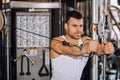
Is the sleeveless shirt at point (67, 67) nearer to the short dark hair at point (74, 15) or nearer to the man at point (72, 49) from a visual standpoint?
the man at point (72, 49)

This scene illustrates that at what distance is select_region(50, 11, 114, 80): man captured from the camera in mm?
1137

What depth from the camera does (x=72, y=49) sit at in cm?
115

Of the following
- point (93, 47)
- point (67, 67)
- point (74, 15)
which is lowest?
point (67, 67)

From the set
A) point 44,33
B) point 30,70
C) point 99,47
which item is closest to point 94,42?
point 99,47

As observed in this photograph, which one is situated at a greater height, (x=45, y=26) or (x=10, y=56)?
(x=45, y=26)

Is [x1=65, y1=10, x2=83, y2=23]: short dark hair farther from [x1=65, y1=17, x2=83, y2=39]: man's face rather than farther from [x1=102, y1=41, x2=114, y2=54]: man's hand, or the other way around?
[x1=102, y1=41, x2=114, y2=54]: man's hand

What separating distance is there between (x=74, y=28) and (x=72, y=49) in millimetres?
106

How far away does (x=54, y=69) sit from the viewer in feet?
3.88

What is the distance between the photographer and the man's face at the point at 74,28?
1140mm

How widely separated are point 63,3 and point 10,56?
388 mm

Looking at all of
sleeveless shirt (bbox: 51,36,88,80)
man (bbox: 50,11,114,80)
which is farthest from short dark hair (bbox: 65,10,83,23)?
sleeveless shirt (bbox: 51,36,88,80)

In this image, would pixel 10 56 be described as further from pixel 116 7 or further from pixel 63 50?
pixel 116 7

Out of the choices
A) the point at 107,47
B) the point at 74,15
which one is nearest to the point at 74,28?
the point at 74,15

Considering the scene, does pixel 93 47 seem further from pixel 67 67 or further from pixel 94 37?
pixel 67 67
